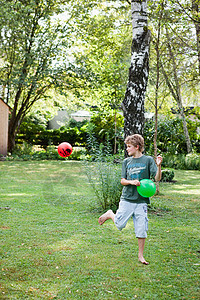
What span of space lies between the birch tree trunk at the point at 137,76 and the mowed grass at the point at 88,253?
72.6 inches

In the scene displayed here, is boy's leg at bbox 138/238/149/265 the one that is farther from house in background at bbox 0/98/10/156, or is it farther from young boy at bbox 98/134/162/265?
house in background at bbox 0/98/10/156

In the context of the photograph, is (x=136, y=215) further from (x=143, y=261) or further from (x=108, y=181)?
(x=108, y=181)

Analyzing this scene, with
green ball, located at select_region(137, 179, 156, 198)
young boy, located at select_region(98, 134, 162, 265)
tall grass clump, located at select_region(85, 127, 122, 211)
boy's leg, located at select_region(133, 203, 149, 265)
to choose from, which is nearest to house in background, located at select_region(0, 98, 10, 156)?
tall grass clump, located at select_region(85, 127, 122, 211)

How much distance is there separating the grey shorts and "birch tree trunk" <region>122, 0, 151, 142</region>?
3.02 metres

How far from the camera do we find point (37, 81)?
1758 centimetres

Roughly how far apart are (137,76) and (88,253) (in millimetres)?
3955

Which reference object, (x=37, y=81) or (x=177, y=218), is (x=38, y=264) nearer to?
(x=177, y=218)

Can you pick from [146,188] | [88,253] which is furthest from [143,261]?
[146,188]

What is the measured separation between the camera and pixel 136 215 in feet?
12.8

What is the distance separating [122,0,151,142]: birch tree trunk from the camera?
6832 millimetres

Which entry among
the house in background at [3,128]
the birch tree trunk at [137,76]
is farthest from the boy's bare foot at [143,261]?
the house in background at [3,128]

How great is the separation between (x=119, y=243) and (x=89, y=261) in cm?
84

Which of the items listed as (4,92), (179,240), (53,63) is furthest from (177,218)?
(4,92)

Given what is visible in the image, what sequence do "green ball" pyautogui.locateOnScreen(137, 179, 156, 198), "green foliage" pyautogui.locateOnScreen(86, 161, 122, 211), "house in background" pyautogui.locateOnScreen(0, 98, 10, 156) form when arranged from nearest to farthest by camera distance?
"green ball" pyautogui.locateOnScreen(137, 179, 156, 198) < "green foliage" pyautogui.locateOnScreen(86, 161, 122, 211) < "house in background" pyautogui.locateOnScreen(0, 98, 10, 156)
